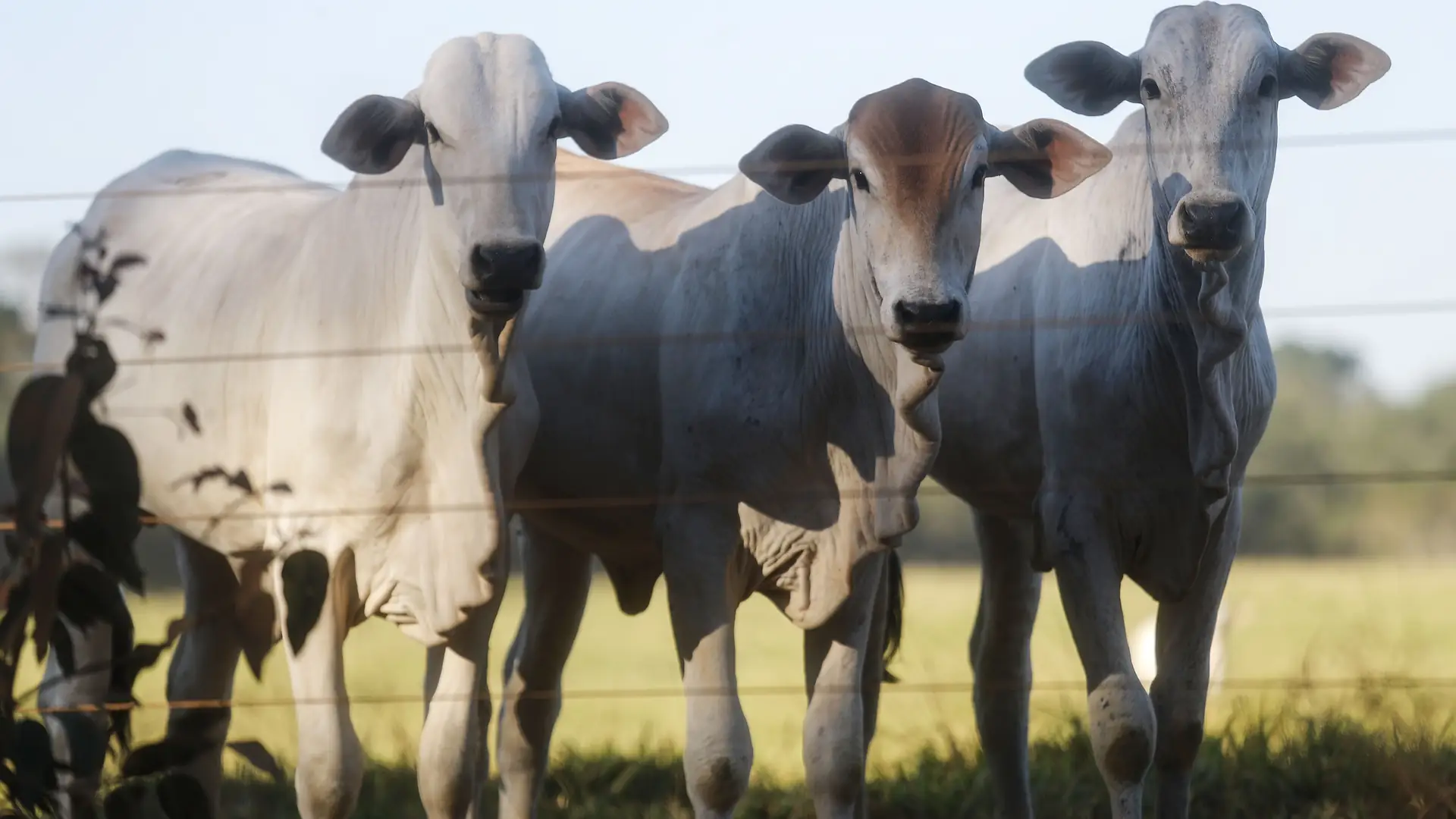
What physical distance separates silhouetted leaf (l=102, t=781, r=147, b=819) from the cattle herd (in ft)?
3.39

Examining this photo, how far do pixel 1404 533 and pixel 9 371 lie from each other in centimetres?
1594

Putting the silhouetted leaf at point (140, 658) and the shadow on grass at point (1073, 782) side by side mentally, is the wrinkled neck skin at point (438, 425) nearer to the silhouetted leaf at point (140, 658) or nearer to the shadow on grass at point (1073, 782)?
the silhouetted leaf at point (140, 658)

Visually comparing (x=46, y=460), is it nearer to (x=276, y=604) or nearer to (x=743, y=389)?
(x=276, y=604)

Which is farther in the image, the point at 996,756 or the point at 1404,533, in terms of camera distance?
the point at 1404,533

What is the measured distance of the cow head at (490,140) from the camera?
4.06 metres

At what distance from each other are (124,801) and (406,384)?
64.6 inches

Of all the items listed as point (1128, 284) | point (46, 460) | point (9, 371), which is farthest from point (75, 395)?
point (1128, 284)

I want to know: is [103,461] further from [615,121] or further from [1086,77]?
[1086,77]

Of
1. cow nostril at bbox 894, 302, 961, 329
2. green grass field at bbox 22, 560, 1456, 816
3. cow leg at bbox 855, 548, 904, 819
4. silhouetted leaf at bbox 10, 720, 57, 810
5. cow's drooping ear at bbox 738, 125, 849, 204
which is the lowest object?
green grass field at bbox 22, 560, 1456, 816

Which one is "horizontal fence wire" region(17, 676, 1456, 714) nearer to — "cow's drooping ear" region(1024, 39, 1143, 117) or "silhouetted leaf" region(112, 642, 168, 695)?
"silhouetted leaf" region(112, 642, 168, 695)

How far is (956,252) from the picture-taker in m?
4.33

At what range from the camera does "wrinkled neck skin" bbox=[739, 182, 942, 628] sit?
4645mm

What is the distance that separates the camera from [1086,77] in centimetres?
496

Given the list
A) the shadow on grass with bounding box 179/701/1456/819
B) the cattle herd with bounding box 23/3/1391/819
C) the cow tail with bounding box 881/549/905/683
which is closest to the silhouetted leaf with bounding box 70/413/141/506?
the cattle herd with bounding box 23/3/1391/819
